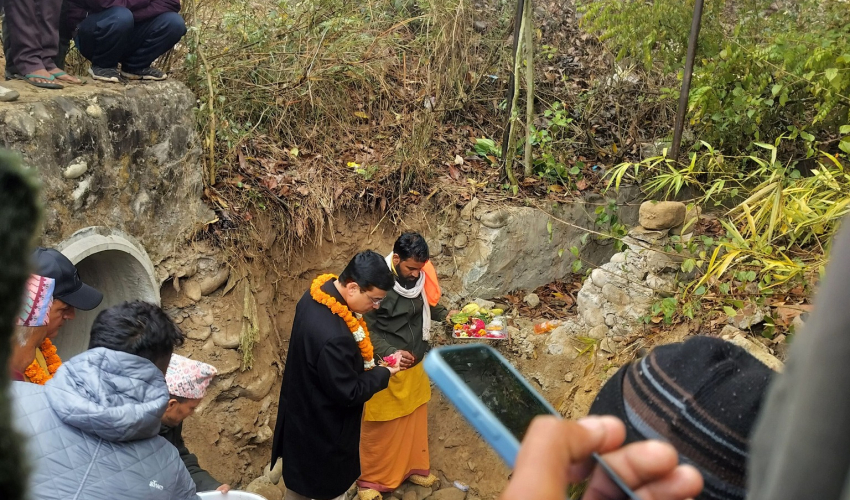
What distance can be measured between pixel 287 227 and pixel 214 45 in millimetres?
2141

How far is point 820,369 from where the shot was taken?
1.68 ft

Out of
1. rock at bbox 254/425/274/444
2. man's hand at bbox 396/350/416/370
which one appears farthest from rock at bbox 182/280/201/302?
man's hand at bbox 396/350/416/370

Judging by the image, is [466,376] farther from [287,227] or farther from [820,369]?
[287,227]

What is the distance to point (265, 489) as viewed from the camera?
15.0 ft

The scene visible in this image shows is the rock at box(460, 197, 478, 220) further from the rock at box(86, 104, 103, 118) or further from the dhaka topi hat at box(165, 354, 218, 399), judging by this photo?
the dhaka topi hat at box(165, 354, 218, 399)

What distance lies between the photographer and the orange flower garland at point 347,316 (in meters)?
3.38

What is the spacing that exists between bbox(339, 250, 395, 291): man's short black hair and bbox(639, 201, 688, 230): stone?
2.36 metres

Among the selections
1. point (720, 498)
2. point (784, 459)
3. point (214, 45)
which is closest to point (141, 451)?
point (720, 498)

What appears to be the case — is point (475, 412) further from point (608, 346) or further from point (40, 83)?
point (40, 83)

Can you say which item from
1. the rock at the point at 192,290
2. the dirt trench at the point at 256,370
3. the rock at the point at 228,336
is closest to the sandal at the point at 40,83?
the dirt trench at the point at 256,370

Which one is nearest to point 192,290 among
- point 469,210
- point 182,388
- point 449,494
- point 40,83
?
point 40,83

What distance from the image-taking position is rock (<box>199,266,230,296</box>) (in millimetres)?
5133

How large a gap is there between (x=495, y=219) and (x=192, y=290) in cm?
301

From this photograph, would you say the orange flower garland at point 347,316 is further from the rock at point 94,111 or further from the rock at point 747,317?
the rock at point 747,317
